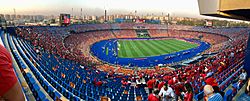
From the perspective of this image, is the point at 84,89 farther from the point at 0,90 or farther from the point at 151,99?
the point at 0,90

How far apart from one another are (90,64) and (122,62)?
560 cm

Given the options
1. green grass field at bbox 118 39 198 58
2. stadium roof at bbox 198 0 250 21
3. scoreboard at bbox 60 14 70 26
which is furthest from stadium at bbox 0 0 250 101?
stadium roof at bbox 198 0 250 21

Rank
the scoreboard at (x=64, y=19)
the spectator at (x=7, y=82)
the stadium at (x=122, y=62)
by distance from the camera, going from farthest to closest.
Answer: the scoreboard at (x=64, y=19) → the stadium at (x=122, y=62) → the spectator at (x=7, y=82)

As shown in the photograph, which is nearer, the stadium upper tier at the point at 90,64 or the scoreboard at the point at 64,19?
the stadium upper tier at the point at 90,64

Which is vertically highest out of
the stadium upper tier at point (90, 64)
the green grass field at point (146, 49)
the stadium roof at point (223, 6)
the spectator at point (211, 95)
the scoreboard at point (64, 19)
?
the scoreboard at point (64, 19)

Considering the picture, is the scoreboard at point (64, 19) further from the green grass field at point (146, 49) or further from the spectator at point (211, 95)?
the spectator at point (211, 95)

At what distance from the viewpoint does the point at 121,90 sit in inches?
457

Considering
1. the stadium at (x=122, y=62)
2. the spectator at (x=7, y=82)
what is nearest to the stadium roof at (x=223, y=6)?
the stadium at (x=122, y=62)

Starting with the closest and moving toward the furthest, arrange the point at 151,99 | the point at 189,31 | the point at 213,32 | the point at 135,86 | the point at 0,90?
the point at 0,90 → the point at 151,99 → the point at 135,86 → the point at 213,32 → the point at 189,31

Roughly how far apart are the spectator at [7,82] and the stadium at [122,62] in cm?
1

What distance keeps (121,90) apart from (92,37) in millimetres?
37327

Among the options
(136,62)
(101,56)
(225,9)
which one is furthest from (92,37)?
(225,9)

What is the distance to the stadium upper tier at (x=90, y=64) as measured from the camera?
862cm

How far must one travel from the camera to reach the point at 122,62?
2741 cm
